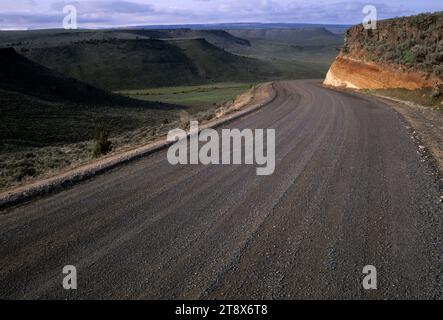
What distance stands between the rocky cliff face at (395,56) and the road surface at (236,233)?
65.7 feet

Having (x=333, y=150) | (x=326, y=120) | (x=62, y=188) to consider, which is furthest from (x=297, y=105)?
(x=62, y=188)

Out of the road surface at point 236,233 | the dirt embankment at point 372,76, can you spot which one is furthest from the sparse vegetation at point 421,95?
the road surface at point 236,233

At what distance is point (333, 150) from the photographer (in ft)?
41.6

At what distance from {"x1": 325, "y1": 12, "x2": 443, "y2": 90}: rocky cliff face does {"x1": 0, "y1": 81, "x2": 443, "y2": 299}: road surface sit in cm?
2003

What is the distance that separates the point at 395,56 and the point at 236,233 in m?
30.6

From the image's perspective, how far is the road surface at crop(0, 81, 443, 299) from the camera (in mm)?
5645

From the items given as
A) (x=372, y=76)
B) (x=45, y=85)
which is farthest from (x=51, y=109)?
(x=372, y=76)

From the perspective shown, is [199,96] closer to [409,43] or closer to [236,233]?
[409,43]

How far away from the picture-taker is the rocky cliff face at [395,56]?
28625mm

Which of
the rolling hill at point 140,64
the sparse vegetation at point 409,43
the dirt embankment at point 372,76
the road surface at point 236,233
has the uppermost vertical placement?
the rolling hill at point 140,64

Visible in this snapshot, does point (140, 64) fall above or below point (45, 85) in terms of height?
above

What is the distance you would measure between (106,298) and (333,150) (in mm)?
9109

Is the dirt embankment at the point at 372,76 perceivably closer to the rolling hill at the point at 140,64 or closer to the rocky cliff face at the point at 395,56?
the rocky cliff face at the point at 395,56

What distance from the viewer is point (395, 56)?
32781 mm
